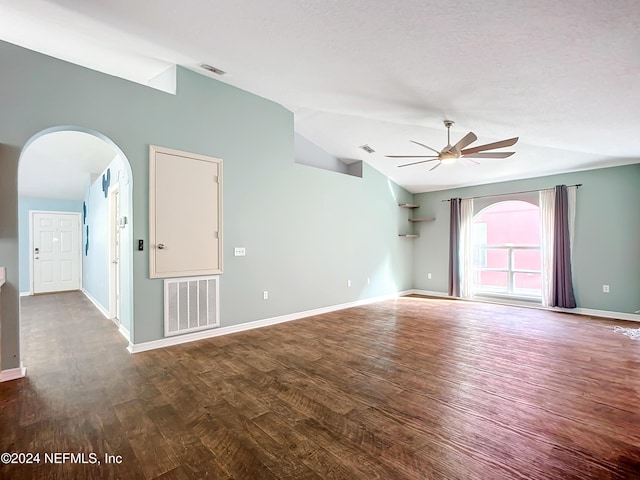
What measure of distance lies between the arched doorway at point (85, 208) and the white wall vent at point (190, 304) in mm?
406

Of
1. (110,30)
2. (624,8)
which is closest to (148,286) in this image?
(110,30)

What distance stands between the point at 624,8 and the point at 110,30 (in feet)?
13.2

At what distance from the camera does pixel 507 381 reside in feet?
8.84

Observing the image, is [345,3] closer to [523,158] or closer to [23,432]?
[23,432]

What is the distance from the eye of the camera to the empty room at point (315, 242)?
190 centimetres

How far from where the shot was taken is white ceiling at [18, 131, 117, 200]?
5.13 m

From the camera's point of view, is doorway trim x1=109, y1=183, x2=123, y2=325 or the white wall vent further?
doorway trim x1=109, y1=183, x2=123, y2=325

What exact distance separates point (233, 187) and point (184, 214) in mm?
788

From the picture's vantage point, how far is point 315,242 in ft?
17.6

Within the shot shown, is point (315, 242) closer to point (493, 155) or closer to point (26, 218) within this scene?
point (493, 155)

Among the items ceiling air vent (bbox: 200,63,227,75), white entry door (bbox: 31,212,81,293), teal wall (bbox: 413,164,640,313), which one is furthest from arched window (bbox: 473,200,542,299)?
white entry door (bbox: 31,212,81,293)

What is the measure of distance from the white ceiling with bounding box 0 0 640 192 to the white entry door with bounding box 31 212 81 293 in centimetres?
551

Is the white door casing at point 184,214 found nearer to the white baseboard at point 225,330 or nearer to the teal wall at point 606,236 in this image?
the white baseboard at point 225,330

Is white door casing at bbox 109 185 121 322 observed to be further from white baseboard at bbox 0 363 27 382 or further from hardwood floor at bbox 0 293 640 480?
white baseboard at bbox 0 363 27 382
